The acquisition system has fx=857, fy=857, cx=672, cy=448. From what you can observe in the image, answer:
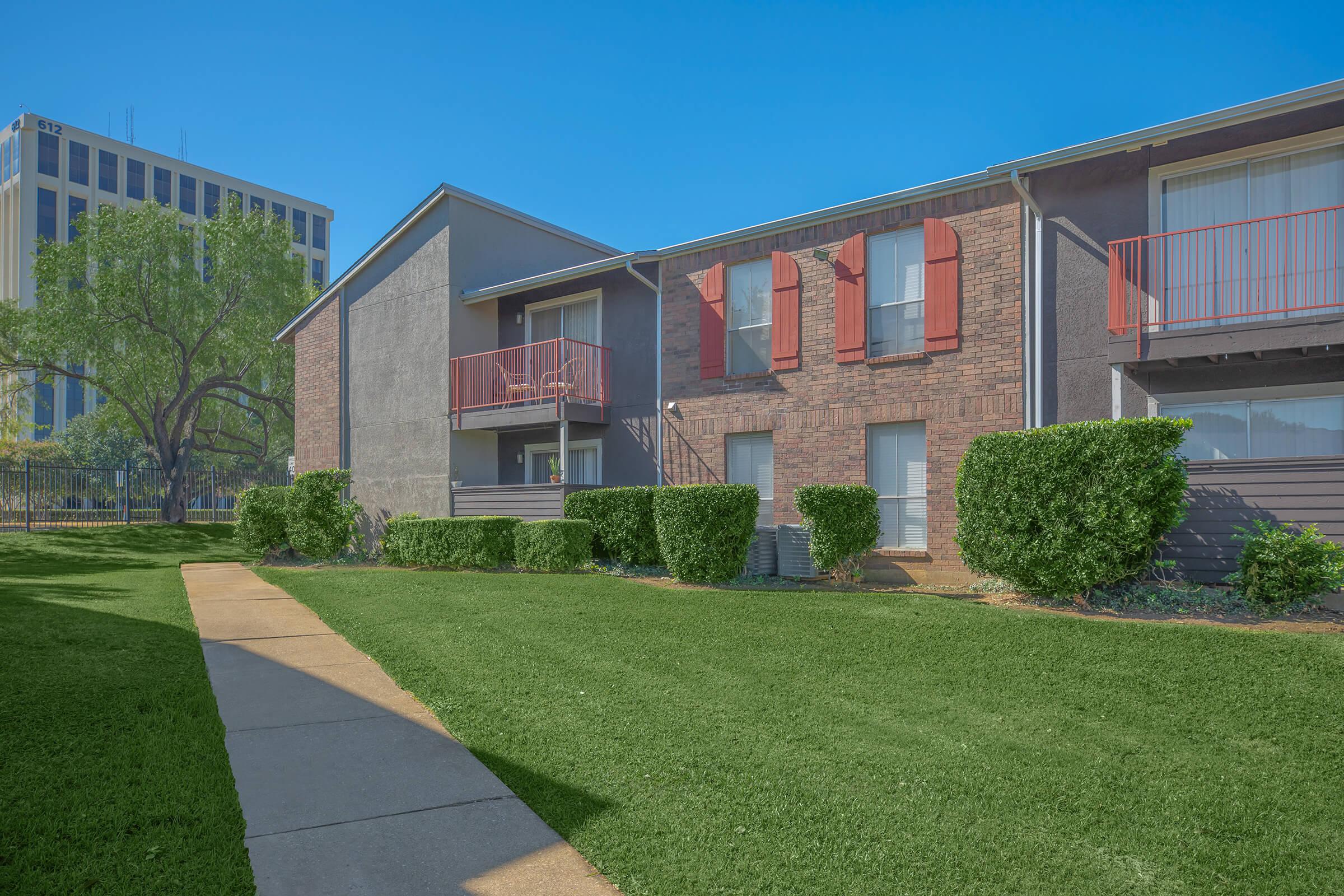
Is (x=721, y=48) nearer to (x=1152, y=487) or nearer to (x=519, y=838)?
(x=1152, y=487)

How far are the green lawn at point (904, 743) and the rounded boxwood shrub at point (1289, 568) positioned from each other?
1344 mm

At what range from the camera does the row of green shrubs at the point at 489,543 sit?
1293 centimetres

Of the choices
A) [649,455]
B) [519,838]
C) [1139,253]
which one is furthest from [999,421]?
[519,838]

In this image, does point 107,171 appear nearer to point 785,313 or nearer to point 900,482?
point 785,313

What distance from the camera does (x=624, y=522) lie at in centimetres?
1336

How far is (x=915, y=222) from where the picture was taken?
41.4 feet

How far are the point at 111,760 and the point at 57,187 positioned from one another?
7571cm

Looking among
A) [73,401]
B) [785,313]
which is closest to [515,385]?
[785,313]

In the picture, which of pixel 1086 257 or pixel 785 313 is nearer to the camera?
pixel 1086 257

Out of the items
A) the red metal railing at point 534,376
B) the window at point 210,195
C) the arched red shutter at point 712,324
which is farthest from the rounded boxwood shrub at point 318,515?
the window at point 210,195

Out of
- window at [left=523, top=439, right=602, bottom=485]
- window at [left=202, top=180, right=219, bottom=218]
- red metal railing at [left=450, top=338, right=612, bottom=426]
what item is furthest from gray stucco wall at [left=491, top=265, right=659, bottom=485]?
window at [left=202, top=180, right=219, bottom=218]

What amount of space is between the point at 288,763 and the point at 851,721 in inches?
136

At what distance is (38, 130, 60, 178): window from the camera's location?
62844mm

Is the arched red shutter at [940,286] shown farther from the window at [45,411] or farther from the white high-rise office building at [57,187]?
the window at [45,411]
